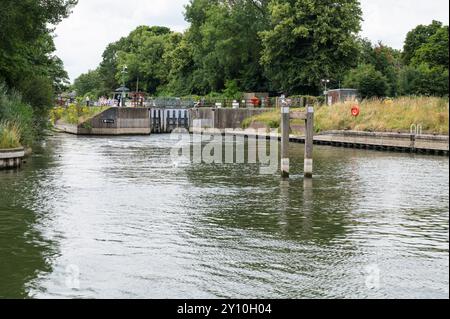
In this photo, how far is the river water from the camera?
10625 millimetres

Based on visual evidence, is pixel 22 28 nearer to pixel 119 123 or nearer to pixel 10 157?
pixel 10 157

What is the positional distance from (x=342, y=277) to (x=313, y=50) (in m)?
55.5

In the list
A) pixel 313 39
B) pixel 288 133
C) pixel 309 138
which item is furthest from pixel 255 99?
pixel 288 133

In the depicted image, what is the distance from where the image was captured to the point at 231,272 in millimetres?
11320

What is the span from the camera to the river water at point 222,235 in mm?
10625

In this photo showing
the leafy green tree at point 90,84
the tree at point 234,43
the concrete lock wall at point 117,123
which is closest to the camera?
the concrete lock wall at point 117,123

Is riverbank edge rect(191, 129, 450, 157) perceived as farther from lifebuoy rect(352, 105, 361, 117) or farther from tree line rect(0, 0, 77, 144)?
tree line rect(0, 0, 77, 144)

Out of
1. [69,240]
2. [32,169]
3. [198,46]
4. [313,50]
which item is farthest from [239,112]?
[69,240]

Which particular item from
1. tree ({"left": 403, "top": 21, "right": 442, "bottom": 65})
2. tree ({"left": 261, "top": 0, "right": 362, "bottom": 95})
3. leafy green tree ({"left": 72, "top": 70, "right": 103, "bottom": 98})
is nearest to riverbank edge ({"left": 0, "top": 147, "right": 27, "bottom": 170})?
tree ({"left": 261, "top": 0, "right": 362, "bottom": 95})

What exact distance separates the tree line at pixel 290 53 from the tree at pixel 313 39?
3.7 inches

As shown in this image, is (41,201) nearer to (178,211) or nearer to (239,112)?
(178,211)

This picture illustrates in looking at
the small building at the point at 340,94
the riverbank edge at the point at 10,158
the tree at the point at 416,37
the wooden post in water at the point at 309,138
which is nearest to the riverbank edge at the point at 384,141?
the small building at the point at 340,94

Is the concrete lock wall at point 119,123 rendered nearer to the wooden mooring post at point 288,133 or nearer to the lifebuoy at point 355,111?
the lifebuoy at point 355,111

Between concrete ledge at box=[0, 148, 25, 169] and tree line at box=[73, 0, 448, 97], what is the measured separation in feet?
95.5
